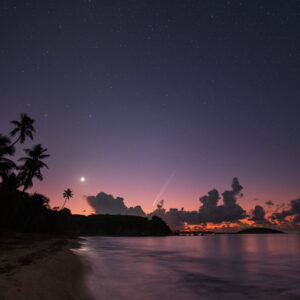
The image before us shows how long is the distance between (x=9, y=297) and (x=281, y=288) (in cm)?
1832

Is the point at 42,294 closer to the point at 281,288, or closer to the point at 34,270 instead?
the point at 34,270

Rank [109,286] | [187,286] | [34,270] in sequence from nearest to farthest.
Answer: [34,270] → [109,286] → [187,286]

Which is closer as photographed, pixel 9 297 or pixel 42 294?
pixel 9 297

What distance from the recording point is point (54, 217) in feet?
225

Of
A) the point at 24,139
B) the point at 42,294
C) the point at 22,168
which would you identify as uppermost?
the point at 24,139

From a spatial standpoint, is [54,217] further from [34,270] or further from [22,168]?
[34,270]

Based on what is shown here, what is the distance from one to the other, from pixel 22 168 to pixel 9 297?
168 ft

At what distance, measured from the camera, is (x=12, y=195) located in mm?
44125

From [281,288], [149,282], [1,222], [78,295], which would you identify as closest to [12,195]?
[1,222]

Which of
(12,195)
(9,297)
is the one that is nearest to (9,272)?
(9,297)

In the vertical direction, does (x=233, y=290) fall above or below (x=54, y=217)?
below

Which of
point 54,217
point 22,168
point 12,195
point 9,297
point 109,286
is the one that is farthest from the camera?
point 54,217

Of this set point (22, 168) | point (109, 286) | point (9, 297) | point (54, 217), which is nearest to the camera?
point (9, 297)

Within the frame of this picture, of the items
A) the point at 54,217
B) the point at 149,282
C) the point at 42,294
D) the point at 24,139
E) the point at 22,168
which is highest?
the point at 24,139
